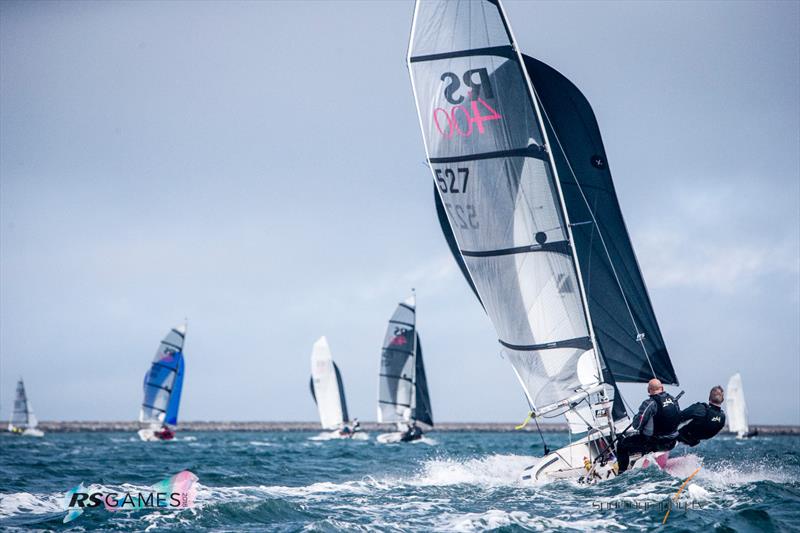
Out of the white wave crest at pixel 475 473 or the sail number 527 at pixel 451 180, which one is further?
the white wave crest at pixel 475 473

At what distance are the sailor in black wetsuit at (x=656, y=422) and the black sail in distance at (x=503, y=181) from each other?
1634mm

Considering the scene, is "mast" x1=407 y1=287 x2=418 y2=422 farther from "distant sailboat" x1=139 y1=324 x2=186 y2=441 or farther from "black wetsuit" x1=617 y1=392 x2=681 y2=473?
"black wetsuit" x1=617 y1=392 x2=681 y2=473

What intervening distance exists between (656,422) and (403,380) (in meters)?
36.0

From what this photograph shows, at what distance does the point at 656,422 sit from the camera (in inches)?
511

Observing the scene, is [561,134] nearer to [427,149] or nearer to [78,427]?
[427,149]

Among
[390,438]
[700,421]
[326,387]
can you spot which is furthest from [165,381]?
[700,421]

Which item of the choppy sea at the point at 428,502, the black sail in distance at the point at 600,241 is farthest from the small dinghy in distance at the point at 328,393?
the black sail in distance at the point at 600,241

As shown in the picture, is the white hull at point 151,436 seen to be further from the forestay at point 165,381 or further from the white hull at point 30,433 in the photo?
the white hull at point 30,433

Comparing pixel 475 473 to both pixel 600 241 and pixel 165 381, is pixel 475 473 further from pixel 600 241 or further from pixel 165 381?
pixel 165 381

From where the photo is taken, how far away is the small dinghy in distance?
59.8 metres

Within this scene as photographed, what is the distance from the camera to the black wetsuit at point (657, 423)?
12.9 metres

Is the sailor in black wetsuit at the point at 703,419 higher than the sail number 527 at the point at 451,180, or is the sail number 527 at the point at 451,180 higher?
the sail number 527 at the point at 451,180

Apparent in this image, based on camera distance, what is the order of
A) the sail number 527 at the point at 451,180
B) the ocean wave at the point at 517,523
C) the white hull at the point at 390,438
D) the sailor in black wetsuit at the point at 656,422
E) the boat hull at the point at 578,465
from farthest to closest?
the white hull at the point at 390,438 < the sail number 527 at the point at 451,180 < the boat hull at the point at 578,465 < the sailor in black wetsuit at the point at 656,422 < the ocean wave at the point at 517,523

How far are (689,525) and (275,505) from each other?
6012mm
